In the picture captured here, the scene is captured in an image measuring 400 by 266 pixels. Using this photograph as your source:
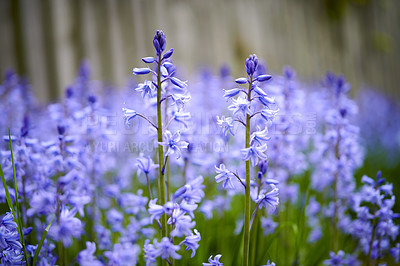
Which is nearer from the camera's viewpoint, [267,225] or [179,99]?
[179,99]

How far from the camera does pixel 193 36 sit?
18.3ft

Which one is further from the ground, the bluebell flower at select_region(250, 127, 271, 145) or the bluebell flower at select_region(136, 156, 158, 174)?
the bluebell flower at select_region(250, 127, 271, 145)

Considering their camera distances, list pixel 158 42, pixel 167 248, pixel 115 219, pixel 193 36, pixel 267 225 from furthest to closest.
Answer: pixel 193 36 < pixel 267 225 < pixel 115 219 < pixel 158 42 < pixel 167 248

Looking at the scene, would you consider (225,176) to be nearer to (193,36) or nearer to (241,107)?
(241,107)

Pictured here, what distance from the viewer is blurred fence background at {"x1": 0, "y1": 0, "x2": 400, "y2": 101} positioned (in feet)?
12.7

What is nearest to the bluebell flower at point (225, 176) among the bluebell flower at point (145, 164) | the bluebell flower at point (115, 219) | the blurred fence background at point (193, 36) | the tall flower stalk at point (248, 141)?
the tall flower stalk at point (248, 141)

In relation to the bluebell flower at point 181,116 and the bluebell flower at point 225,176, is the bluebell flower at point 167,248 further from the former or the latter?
the bluebell flower at point 181,116

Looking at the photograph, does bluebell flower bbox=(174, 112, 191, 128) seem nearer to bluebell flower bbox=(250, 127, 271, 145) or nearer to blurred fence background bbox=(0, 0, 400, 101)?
bluebell flower bbox=(250, 127, 271, 145)

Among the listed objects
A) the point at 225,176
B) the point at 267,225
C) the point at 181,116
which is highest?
the point at 181,116

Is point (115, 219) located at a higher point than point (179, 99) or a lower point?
lower

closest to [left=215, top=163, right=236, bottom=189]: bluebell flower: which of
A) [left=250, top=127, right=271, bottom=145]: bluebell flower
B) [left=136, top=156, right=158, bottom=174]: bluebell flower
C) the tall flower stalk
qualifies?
the tall flower stalk

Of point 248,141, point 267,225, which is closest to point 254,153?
point 248,141

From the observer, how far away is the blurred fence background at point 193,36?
153 inches

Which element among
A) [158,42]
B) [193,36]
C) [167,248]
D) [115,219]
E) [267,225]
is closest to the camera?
[167,248]
